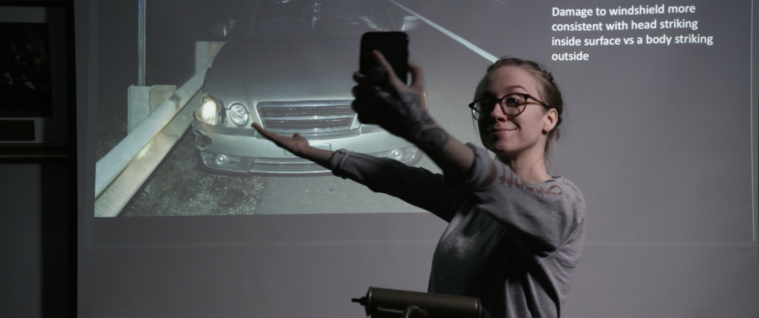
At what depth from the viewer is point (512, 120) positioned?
0.91 metres

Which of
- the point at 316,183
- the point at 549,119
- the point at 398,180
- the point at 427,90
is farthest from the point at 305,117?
the point at 549,119

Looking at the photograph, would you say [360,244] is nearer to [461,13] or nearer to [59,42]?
[461,13]

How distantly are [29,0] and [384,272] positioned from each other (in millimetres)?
2668

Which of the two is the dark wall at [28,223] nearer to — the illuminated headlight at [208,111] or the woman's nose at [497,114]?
the illuminated headlight at [208,111]

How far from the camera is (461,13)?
9.45 feet

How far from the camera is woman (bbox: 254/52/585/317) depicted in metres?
0.61

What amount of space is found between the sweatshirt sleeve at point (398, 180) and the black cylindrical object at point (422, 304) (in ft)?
1.48

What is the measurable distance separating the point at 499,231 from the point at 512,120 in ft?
0.65

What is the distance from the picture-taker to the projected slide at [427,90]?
2828 millimetres

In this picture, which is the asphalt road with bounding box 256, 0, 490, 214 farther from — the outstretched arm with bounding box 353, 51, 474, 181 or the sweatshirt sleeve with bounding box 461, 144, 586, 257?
the outstretched arm with bounding box 353, 51, 474, 181

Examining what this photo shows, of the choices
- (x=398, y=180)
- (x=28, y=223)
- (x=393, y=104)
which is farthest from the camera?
(x=28, y=223)

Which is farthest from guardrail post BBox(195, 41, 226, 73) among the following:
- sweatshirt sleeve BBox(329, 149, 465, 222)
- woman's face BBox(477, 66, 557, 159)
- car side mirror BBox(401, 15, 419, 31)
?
woman's face BBox(477, 66, 557, 159)

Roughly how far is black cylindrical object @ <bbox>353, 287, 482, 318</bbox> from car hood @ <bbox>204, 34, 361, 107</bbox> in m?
2.21

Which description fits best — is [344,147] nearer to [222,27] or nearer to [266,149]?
[266,149]
